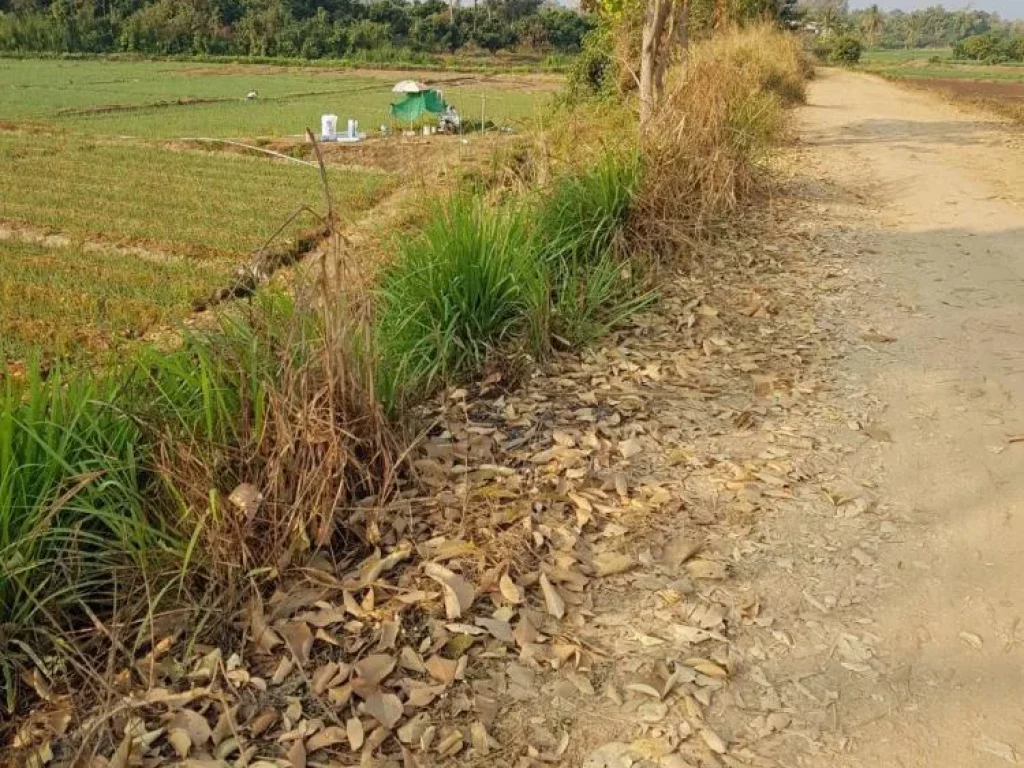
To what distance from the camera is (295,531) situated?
255 centimetres

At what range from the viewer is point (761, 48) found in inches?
717

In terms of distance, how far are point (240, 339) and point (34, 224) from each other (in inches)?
384

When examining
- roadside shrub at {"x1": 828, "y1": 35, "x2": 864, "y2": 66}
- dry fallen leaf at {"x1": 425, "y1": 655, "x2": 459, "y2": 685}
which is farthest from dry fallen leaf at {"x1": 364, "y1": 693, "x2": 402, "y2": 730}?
roadside shrub at {"x1": 828, "y1": 35, "x2": 864, "y2": 66}

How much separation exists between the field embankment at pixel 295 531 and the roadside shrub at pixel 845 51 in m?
49.1

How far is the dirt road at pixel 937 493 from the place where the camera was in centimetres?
206

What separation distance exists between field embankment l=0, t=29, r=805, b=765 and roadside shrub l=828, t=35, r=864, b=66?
4907 centimetres

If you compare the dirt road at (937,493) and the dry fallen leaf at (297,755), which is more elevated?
the dirt road at (937,493)

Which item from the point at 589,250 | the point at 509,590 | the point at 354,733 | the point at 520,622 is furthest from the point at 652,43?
the point at 354,733

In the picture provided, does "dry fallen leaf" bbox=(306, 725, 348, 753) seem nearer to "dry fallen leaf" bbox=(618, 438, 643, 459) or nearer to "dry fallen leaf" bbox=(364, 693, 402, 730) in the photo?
"dry fallen leaf" bbox=(364, 693, 402, 730)

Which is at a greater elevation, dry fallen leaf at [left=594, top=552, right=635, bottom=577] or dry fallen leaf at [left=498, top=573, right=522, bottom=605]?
dry fallen leaf at [left=498, top=573, right=522, bottom=605]

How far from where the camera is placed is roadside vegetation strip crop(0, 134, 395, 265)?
10.8 meters

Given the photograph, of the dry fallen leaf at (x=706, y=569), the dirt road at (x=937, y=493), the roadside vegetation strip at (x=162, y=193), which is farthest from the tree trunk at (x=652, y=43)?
the dry fallen leaf at (x=706, y=569)

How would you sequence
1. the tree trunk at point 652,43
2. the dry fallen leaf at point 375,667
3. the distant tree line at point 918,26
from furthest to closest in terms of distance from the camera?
the distant tree line at point 918,26 → the tree trunk at point 652,43 → the dry fallen leaf at point 375,667

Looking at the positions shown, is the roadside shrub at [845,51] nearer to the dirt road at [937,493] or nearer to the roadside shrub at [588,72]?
the roadside shrub at [588,72]
